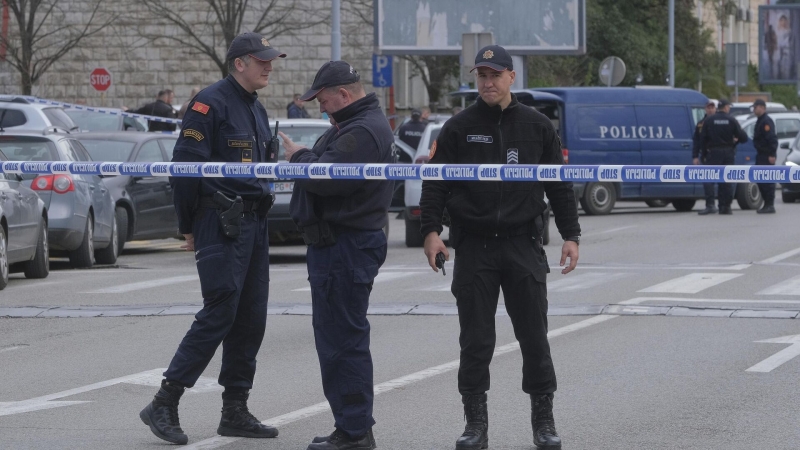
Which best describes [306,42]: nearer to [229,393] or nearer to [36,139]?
[36,139]

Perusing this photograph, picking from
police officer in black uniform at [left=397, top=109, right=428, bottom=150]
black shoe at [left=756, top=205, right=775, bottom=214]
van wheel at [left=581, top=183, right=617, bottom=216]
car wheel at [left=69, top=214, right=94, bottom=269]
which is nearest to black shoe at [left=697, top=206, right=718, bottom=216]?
black shoe at [left=756, top=205, right=775, bottom=214]

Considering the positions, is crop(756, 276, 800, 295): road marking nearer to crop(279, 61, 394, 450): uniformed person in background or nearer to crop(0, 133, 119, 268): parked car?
crop(0, 133, 119, 268): parked car

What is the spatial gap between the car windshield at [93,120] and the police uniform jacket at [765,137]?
1110cm

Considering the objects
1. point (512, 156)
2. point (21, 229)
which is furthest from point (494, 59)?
point (21, 229)

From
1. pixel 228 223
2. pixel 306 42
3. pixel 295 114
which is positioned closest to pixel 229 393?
pixel 228 223

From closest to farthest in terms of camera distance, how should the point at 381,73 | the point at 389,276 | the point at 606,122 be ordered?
the point at 389,276
the point at 606,122
the point at 381,73

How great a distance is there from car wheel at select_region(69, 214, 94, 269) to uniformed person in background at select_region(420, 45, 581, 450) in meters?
10.2

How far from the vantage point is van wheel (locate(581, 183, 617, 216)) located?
26.2 m

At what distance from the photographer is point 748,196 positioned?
27375mm

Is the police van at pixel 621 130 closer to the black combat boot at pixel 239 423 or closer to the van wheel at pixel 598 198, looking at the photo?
the van wheel at pixel 598 198

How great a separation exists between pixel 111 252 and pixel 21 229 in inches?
120

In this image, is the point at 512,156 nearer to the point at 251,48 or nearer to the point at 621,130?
the point at 251,48

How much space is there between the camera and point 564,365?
9406mm

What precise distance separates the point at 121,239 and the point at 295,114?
12.4 m
